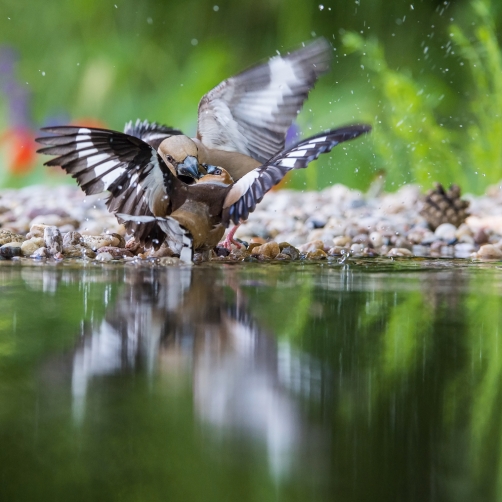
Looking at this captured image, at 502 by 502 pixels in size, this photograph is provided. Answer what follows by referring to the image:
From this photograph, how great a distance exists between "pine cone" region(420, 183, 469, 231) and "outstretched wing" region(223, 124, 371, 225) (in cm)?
149

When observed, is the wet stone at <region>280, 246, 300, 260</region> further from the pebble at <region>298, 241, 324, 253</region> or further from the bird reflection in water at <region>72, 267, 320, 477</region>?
the bird reflection in water at <region>72, 267, 320, 477</region>

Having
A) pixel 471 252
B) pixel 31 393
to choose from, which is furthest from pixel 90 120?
pixel 31 393

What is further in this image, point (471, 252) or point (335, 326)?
point (471, 252)

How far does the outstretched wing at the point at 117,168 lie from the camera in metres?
2.24

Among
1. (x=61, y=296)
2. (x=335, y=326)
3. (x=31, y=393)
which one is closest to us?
(x=31, y=393)

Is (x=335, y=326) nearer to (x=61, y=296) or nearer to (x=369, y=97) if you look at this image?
(x=61, y=296)

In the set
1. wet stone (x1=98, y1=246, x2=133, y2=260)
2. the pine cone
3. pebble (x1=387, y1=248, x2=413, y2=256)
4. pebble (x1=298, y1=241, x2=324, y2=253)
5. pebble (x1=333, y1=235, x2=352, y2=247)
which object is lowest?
wet stone (x1=98, y1=246, x2=133, y2=260)

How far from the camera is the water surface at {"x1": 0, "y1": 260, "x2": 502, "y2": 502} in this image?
2.13ft

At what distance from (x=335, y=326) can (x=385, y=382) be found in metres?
0.38

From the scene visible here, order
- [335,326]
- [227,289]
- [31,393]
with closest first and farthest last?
[31,393] → [335,326] → [227,289]

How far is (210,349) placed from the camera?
109cm

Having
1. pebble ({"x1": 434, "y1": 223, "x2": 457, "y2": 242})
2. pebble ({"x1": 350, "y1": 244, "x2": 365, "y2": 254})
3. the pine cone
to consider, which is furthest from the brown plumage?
the pine cone

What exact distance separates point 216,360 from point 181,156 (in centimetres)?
155

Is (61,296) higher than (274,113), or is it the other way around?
(274,113)
